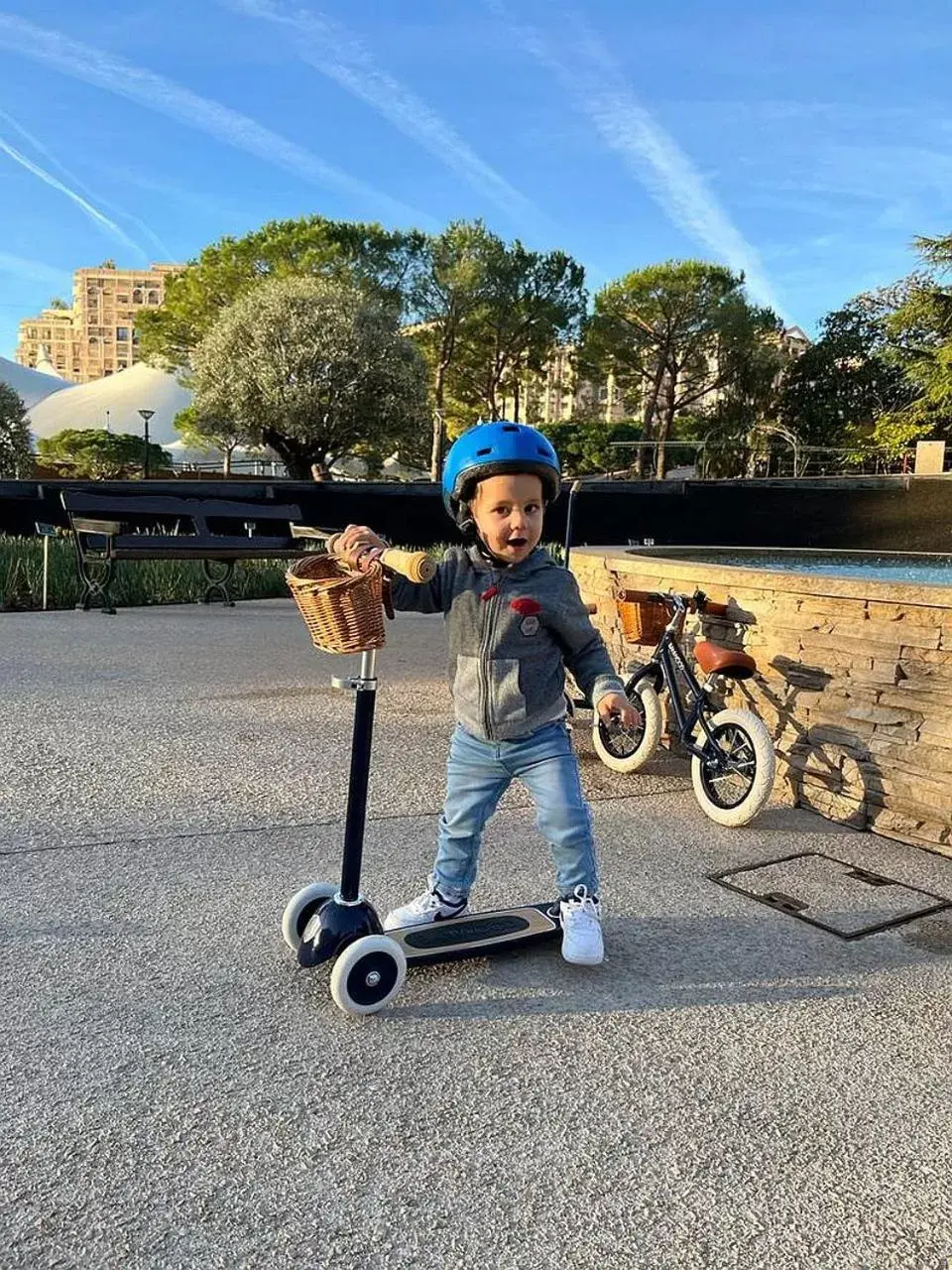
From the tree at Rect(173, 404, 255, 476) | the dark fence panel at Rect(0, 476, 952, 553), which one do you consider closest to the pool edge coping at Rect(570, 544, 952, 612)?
the dark fence panel at Rect(0, 476, 952, 553)

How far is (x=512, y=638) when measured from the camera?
2.79 m

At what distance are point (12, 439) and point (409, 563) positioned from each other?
119ft

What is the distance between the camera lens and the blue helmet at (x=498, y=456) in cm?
262

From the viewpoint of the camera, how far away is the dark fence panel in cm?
1497

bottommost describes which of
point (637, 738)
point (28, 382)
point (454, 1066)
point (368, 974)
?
point (454, 1066)

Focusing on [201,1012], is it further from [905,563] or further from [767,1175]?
[905,563]

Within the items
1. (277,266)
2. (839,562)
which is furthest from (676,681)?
(277,266)

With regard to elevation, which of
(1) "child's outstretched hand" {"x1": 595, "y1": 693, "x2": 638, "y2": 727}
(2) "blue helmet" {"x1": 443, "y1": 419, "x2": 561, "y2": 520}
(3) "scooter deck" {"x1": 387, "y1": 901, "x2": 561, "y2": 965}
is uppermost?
(2) "blue helmet" {"x1": 443, "y1": 419, "x2": 561, "y2": 520}

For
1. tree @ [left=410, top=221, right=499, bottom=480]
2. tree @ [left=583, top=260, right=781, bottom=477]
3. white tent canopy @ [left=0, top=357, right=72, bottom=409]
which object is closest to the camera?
tree @ [left=410, top=221, right=499, bottom=480]

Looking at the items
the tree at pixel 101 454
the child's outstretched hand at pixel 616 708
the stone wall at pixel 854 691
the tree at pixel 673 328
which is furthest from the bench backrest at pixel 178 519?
the tree at pixel 673 328

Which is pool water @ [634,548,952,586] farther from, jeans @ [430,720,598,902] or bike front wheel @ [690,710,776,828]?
jeans @ [430,720,598,902]

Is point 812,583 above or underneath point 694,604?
above

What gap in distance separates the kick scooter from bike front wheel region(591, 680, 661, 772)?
2010 mm

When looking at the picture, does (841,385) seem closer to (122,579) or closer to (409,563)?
(122,579)
